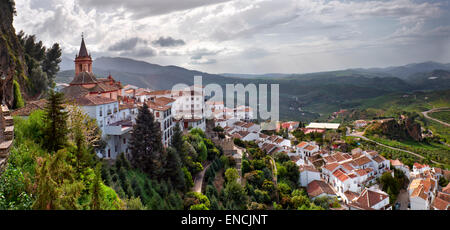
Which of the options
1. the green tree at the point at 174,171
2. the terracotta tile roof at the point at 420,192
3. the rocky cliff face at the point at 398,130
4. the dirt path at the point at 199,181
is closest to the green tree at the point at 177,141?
the dirt path at the point at 199,181

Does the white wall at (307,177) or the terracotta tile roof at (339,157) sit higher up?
the terracotta tile roof at (339,157)

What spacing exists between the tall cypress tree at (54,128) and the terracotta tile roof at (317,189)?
701 inches

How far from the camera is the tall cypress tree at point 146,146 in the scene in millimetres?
13214

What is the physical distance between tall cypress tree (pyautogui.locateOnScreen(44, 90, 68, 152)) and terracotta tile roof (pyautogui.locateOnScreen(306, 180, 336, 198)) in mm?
17793

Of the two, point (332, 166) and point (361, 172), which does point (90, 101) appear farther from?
point (361, 172)

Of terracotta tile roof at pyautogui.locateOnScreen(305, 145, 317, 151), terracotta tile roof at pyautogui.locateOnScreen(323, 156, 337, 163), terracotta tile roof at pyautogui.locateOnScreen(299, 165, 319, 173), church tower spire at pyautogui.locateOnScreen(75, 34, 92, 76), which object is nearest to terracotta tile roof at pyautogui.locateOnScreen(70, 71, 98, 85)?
church tower spire at pyautogui.locateOnScreen(75, 34, 92, 76)

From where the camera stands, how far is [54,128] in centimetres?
744

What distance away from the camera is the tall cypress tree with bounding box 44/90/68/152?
Answer: 7.38 meters

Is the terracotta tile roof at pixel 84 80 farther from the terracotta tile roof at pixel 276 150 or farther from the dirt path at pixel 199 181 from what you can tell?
the terracotta tile roof at pixel 276 150

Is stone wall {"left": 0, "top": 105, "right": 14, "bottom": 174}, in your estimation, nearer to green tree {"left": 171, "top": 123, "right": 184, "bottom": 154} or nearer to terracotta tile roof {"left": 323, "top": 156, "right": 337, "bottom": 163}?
green tree {"left": 171, "top": 123, "right": 184, "bottom": 154}

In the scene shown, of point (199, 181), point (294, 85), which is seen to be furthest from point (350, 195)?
point (294, 85)
